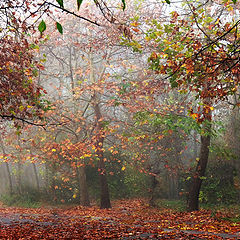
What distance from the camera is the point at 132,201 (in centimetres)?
1872

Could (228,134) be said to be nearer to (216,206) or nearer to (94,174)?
(216,206)

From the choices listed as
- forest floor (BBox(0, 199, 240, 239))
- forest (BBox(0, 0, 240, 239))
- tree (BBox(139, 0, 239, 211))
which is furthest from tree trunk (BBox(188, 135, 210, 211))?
tree (BBox(139, 0, 239, 211))

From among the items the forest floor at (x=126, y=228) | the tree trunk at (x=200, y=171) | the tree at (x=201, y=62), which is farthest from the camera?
the tree trunk at (x=200, y=171)

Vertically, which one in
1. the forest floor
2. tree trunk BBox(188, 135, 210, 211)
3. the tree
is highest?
the tree

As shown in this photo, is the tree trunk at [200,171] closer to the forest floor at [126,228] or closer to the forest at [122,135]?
the forest at [122,135]

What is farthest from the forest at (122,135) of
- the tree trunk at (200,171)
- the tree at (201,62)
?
the tree at (201,62)

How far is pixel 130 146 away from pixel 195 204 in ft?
19.6

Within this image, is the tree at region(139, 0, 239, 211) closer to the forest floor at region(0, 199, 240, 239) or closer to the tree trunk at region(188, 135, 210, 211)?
the tree trunk at region(188, 135, 210, 211)

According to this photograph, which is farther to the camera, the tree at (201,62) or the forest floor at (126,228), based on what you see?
the forest floor at (126,228)

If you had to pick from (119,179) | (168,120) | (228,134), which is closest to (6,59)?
(168,120)

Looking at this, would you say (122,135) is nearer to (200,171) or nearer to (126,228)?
(200,171)

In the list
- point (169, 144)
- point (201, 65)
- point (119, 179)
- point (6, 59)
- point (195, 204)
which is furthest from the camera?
point (119, 179)

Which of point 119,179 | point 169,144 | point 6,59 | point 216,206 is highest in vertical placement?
point 6,59

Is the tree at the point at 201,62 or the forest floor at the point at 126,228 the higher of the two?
the tree at the point at 201,62
